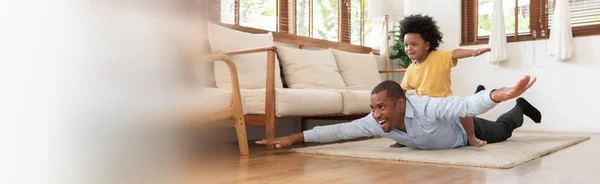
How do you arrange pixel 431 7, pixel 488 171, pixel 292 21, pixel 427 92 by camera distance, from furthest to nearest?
1. pixel 431 7
2. pixel 292 21
3. pixel 427 92
4. pixel 488 171

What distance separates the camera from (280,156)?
240 centimetres

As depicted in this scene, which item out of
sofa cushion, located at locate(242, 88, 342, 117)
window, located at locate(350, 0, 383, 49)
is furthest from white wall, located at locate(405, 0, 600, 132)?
sofa cushion, located at locate(242, 88, 342, 117)

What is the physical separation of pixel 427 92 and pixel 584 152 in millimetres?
842

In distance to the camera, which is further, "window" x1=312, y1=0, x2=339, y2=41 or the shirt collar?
"window" x1=312, y1=0, x2=339, y2=41

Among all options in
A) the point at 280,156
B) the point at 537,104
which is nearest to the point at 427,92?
the point at 280,156

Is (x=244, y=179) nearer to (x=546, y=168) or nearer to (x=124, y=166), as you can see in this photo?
(x=546, y=168)

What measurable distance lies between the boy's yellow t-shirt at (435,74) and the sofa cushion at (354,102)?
467mm

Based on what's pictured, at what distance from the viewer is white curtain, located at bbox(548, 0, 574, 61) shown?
14.3 ft

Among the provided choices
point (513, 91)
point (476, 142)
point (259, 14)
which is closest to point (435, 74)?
point (476, 142)

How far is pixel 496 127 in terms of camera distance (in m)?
3.03

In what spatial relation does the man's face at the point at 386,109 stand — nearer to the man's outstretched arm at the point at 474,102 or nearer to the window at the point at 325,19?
the man's outstretched arm at the point at 474,102

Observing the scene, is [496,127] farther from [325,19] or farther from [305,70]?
[325,19]

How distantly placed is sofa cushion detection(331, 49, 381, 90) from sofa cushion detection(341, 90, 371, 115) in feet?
1.71

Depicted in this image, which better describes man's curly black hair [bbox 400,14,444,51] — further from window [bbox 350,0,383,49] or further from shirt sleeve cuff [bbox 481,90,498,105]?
window [bbox 350,0,383,49]
